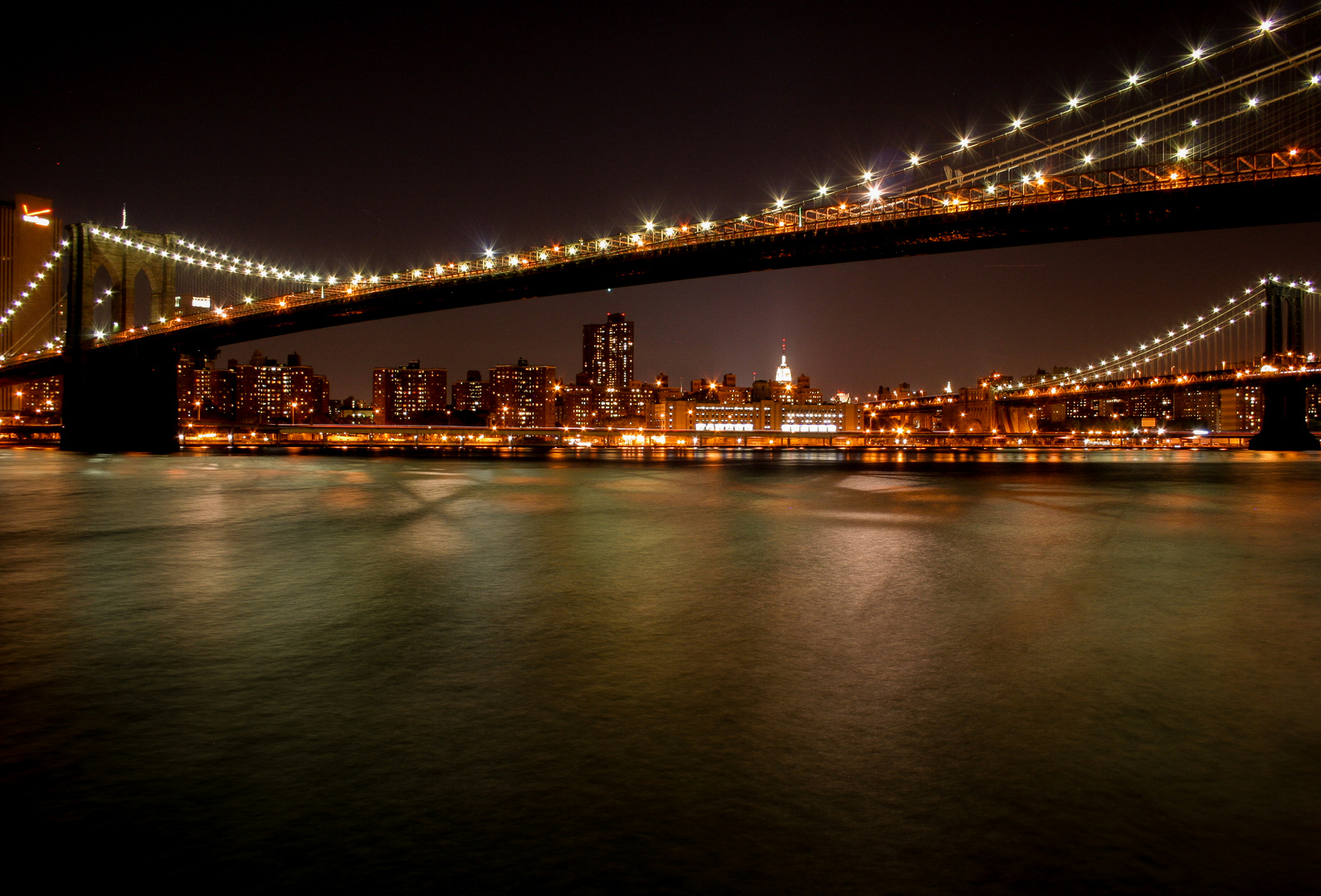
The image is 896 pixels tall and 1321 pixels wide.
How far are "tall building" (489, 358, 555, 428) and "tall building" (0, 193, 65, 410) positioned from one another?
3593 inches

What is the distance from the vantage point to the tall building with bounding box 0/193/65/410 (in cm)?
5162

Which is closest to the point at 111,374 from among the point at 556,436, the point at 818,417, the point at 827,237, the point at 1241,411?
the point at 827,237

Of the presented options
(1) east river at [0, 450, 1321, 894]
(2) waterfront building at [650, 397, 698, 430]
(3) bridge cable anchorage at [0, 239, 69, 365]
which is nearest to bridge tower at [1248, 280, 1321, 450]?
(1) east river at [0, 450, 1321, 894]

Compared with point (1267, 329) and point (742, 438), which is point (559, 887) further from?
point (742, 438)

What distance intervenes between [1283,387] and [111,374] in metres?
73.4

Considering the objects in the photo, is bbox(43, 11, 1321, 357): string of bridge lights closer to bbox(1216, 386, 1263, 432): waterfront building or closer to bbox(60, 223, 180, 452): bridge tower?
bbox(60, 223, 180, 452): bridge tower

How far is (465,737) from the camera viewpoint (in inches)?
131

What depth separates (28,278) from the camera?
89.8 metres

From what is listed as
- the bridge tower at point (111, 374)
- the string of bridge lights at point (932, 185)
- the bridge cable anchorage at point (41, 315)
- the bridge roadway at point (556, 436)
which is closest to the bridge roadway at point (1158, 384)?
the bridge roadway at point (556, 436)

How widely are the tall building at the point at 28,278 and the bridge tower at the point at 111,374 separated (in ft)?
21.6

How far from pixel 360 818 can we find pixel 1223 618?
5.98m

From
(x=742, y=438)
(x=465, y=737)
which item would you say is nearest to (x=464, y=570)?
(x=465, y=737)

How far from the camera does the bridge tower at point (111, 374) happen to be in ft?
125

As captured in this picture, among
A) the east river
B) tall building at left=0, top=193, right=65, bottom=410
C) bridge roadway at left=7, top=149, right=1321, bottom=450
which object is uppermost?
tall building at left=0, top=193, right=65, bottom=410
